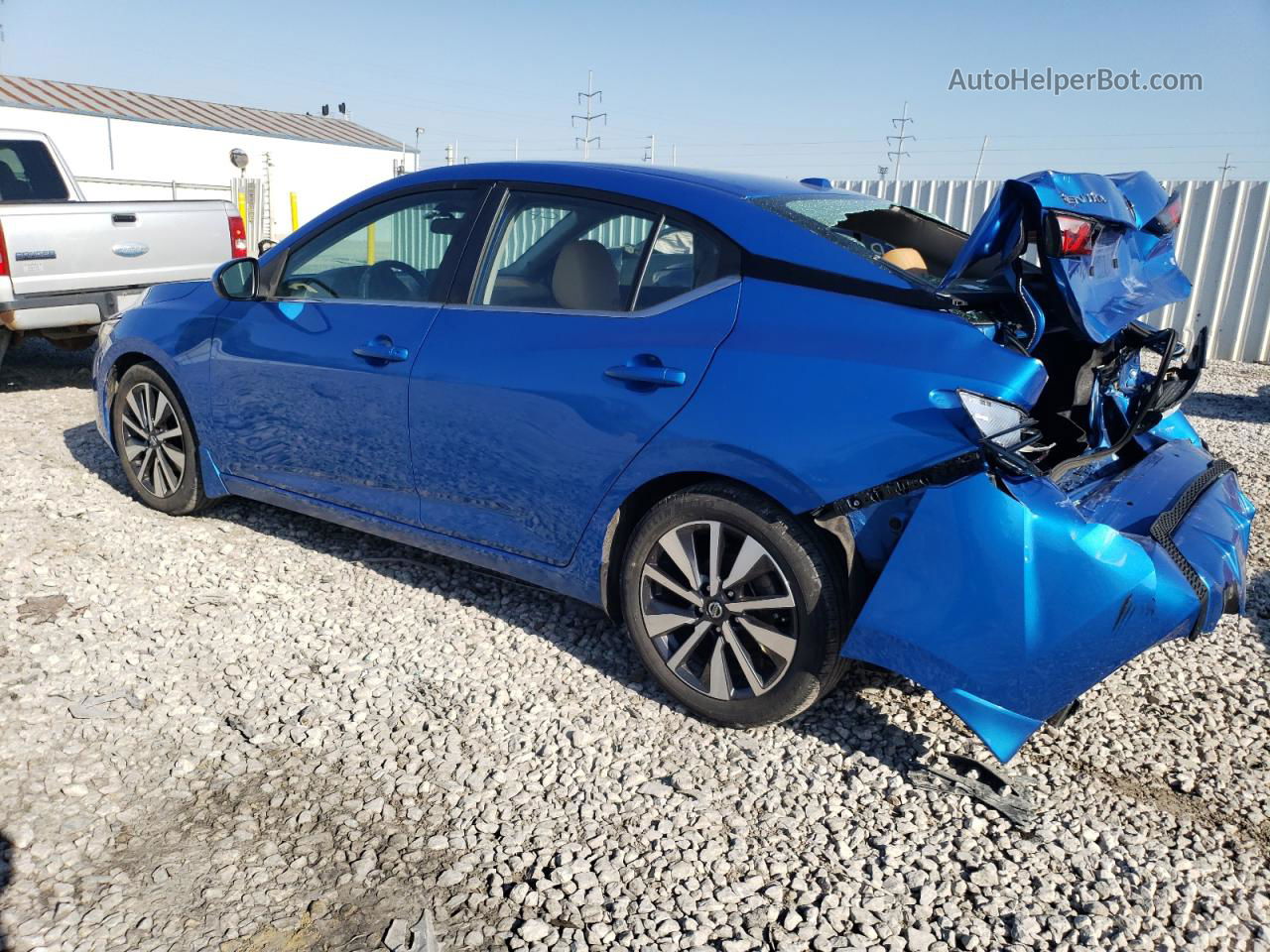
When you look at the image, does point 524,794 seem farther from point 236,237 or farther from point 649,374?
point 236,237

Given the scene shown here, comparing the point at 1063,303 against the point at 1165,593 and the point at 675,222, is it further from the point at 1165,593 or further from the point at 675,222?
the point at 675,222

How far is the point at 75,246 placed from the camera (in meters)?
7.14

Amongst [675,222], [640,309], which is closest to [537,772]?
[640,309]

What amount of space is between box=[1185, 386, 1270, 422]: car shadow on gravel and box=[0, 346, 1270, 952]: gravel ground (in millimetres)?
4958

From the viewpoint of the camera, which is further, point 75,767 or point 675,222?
point 675,222

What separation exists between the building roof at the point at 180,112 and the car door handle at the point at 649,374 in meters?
35.8

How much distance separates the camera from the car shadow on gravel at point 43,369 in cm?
808

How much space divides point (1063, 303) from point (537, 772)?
203cm

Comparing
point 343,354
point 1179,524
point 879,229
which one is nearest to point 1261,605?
point 1179,524

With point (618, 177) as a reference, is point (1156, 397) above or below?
below

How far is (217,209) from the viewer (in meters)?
8.00

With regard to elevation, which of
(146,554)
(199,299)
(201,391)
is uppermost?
(199,299)

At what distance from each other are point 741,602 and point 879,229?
1.52m

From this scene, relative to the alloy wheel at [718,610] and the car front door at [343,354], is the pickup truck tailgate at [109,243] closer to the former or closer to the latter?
the car front door at [343,354]
